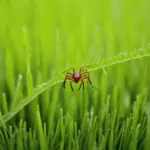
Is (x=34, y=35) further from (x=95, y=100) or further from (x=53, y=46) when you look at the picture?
(x=95, y=100)

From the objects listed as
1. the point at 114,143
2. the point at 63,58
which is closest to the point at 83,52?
the point at 63,58

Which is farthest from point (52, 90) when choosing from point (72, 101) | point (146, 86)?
point (146, 86)

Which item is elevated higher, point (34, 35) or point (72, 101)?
point (34, 35)

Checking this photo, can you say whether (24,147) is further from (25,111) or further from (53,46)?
(53,46)

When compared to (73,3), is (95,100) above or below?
below

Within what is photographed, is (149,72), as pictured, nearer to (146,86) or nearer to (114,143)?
(146,86)
